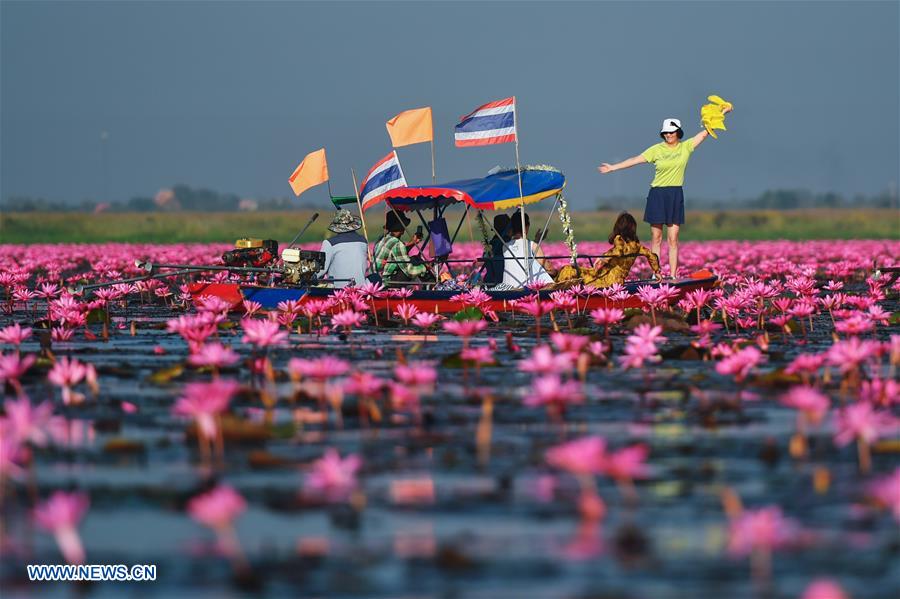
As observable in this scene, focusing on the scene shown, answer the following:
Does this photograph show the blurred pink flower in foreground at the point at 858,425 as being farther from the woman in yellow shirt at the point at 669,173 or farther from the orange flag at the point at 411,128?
the woman in yellow shirt at the point at 669,173

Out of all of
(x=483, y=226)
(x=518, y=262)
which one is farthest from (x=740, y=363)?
(x=483, y=226)

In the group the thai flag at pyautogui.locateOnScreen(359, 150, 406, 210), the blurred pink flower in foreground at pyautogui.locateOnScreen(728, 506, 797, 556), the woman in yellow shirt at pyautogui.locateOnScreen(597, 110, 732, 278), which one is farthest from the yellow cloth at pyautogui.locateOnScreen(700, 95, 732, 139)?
the blurred pink flower in foreground at pyautogui.locateOnScreen(728, 506, 797, 556)

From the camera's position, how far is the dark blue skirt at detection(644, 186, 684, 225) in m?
18.1

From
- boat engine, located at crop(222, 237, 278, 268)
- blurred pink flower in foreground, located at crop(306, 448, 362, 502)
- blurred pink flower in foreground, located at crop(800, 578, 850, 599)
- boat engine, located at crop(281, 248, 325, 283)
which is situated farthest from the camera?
boat engine, located at crop(222, 237, 278, 268)

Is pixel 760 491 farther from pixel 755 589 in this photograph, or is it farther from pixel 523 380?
pixel 523 380

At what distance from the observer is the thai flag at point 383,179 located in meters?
16.0

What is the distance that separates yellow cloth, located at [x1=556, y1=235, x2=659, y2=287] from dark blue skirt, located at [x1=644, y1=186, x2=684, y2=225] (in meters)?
2.02

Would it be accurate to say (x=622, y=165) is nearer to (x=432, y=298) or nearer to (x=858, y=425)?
(x=432, y=298)

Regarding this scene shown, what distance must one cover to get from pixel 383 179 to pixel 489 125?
4.27ft

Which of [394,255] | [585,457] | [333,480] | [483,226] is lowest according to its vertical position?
[333,480]

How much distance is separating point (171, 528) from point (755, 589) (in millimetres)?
2154

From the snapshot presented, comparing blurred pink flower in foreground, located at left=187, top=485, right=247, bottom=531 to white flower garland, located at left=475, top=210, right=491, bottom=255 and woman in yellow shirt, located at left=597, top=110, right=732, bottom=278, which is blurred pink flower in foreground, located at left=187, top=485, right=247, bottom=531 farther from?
woman in yellow shirt, located at left=597, top=110, right=732, bottom=278

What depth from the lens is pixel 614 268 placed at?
1594 cm

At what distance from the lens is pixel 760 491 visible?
5.80m
